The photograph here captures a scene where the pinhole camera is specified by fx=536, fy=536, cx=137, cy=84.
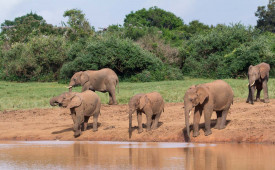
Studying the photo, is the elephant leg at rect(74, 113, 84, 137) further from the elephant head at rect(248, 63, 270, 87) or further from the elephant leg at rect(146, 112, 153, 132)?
the elephant head at rect(248, 63, 270, 87)

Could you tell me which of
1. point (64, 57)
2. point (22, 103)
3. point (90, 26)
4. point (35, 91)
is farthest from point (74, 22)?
point (22, 103)

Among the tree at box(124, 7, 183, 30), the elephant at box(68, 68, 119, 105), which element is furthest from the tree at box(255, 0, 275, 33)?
the elephant at box(68, 68, 119, 105)

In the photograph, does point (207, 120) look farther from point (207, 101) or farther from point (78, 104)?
point (78, 104)

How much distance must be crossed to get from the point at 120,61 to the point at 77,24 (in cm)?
1463

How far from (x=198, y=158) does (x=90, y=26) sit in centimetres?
3892

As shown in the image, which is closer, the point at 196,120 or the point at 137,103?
the point at 196,120

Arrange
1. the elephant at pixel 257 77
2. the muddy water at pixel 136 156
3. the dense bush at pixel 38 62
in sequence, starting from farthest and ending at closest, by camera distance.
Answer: the dense bush at pixel 38 62 → the elephant at pixel 257 77 → the muddy water at pixel 136 156

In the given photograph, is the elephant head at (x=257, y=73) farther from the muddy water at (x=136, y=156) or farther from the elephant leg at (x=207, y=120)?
the muddy water at (x=136, y=156)

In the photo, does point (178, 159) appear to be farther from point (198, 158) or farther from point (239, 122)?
point (239, 122)

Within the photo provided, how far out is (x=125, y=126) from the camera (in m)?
17.3

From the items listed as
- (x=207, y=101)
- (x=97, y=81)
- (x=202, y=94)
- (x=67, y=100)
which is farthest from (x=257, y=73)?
(x=67, y=100)

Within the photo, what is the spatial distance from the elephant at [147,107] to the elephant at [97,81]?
24.0 feet

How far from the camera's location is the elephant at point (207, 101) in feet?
47.5

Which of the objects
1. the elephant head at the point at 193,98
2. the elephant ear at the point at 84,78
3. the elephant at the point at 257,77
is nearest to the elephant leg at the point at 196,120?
the elephant head at the point at 193,98
